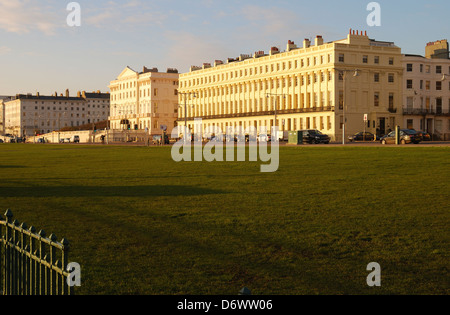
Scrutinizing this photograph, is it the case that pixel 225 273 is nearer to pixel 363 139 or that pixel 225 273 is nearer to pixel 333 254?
pixel 333 254

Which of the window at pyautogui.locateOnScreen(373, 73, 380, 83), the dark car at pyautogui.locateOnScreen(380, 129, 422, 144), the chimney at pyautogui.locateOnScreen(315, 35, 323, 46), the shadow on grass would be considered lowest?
the shadow on grass

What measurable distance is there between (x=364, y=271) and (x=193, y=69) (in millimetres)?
136220

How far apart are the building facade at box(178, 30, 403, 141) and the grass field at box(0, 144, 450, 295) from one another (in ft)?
217

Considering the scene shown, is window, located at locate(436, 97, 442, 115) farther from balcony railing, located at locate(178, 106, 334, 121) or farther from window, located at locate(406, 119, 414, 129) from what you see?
balcony railing, located at locate(178, 106, 334, 121)

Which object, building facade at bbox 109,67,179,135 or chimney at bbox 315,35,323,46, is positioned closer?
chimney at bbox 315,35,323,46

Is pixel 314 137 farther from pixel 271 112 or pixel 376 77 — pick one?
pixel 271 112

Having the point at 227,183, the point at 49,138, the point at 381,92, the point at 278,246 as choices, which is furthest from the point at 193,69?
the point at 278,246

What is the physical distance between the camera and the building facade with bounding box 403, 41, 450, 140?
9946cm

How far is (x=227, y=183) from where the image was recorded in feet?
68.4

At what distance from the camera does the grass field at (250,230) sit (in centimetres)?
804

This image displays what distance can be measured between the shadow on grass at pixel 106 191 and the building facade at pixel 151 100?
402ft

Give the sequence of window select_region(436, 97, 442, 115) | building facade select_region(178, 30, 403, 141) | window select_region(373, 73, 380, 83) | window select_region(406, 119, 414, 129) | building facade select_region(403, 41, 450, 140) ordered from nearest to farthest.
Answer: building facade select_region(178, 30, 403, 141) → window select_region(373, 73, 380, 83) → window select_region(406, 119, 414, 129) → building facade select_region(403, 41, 450, 140) → window select_region(436, 97, 442, 115)

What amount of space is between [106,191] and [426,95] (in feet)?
305

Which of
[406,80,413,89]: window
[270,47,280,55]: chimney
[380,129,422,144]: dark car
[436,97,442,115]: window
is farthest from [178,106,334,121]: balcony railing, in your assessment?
[380,129,422,144]: dark car
